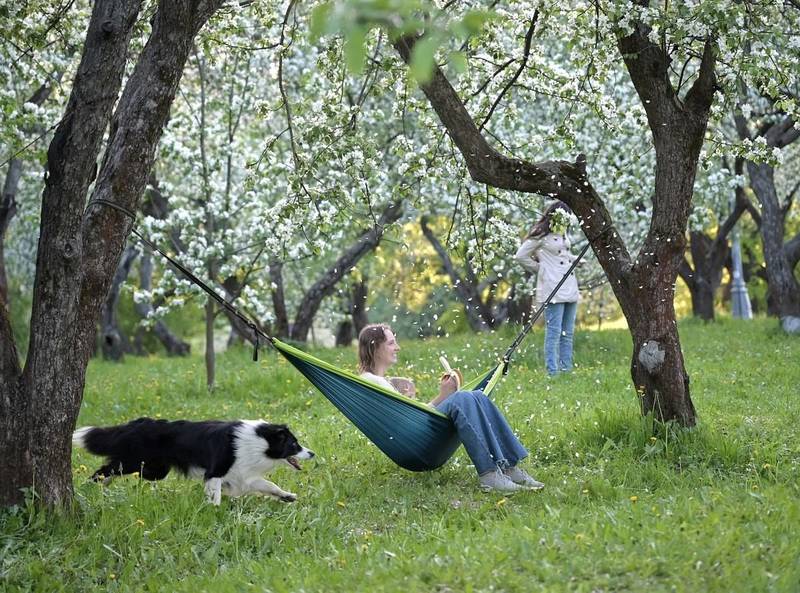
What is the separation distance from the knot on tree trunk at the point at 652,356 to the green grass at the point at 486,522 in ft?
1.38

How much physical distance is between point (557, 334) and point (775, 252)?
5869 millimetres

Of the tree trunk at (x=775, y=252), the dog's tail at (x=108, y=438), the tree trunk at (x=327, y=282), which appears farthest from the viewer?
the tree trunk at (x=327, y=282)

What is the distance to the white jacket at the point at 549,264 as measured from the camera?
1095cm

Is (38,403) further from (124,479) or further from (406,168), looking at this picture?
(406,168)

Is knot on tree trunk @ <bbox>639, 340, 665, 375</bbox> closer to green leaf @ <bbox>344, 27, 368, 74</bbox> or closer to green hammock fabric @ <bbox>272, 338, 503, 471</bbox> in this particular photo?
green hammock fabric @ <bbox>272, 338, 503, 471</bbox>

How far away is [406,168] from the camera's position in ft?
27.9

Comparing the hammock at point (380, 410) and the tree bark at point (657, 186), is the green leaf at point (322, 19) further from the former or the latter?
the tree bark at point (657, 186)

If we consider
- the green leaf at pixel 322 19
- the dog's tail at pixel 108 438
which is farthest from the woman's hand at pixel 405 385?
the green leaf at pixel 322 19

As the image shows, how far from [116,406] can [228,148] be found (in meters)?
3.90

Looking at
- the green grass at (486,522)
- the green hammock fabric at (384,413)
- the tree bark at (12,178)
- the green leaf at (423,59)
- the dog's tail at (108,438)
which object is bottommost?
the green grass at (486,522)

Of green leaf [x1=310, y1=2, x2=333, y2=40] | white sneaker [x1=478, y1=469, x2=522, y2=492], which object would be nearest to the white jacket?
white sneaker [x1=478, y1=469, x2=522, y2=492]

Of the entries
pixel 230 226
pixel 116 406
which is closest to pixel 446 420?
pixel 116 406

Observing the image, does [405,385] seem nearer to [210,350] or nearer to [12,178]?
[210,350]

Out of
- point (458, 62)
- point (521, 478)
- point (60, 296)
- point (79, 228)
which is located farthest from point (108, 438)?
point (458, 62)
